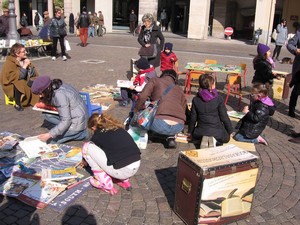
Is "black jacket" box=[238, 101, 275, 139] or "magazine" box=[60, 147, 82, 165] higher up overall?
"black jacket" box=[238, 101, 275, 139]

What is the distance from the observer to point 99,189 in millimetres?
4379

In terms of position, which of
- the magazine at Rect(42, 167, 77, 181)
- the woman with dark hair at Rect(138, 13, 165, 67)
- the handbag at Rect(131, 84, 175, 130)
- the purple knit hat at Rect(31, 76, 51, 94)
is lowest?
the magazine at Rect(42, 167, 77, 181)

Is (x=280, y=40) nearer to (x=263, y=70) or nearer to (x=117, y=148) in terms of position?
(x=263, y=70)

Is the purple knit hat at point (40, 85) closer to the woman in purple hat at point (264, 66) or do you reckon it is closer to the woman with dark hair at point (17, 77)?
the woman with dark hair at point (17, 77)

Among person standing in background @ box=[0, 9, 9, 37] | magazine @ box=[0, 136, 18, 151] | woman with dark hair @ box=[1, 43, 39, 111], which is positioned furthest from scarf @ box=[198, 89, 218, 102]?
person standing in background @ box=[0, 9, 9, 37]

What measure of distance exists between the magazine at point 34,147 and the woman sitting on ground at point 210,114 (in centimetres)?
222

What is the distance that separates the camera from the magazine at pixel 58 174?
4.43 m

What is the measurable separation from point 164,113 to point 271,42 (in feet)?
72.7

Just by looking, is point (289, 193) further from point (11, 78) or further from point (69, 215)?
point (11, 78)

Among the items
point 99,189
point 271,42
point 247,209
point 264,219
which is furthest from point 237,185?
point 271,42

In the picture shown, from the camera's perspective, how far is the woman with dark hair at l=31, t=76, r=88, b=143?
5.04 m

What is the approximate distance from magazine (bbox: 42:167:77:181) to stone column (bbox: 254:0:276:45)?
73.0 ft

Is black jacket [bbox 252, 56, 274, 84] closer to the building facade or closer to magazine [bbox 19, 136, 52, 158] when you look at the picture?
magazine [bbox 19, 136, 52, 158]

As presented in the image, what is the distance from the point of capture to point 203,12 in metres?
25.3
